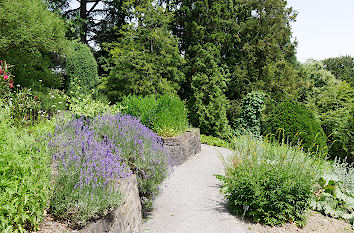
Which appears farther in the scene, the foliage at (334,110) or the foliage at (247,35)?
the foliage at (247,35)

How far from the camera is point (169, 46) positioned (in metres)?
11.7

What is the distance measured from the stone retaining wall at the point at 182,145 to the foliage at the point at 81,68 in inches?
276

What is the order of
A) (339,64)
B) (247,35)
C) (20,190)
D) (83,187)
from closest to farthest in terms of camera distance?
(20,190) < (83,187) < (247,35) < (339,64)

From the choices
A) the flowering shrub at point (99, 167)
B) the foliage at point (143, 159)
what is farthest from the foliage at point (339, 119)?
the flowering shrub at point (99, 167)

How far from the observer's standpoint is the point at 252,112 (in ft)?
39.2

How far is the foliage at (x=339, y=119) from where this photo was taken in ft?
30.4

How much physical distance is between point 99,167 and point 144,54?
9130 mm

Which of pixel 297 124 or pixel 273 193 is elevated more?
pixel 297 124

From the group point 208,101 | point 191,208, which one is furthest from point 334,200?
point 208,101

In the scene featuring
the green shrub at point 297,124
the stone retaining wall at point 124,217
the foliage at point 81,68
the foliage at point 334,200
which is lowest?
the foliage at point 334,200

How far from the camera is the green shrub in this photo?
23.5ft

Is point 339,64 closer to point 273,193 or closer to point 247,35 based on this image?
point 247,35

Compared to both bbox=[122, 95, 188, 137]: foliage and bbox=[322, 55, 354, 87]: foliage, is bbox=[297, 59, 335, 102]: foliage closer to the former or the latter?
bbox=[122, 95, 188, 137]: foliage

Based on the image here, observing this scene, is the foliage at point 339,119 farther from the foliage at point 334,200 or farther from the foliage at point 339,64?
the foliage at point 339,64
